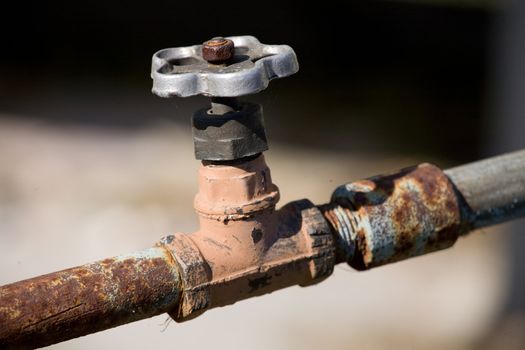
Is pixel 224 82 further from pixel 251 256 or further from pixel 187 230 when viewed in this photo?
pixel 187 230

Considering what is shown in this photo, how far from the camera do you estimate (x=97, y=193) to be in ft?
9.37

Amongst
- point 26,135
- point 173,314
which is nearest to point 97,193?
point 26,135

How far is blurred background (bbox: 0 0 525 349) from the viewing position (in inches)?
93.2

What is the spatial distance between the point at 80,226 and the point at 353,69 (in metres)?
1.34

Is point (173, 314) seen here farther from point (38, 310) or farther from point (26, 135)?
point (26, 135)

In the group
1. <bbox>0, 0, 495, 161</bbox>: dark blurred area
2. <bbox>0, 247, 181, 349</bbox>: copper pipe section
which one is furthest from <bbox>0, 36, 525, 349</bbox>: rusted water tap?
<bbox>0, 0, 495, 161</bbox>: dark blurred area

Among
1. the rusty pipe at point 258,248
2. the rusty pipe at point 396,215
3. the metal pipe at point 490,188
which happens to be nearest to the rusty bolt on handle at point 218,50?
the rusty pipe at point 258,248

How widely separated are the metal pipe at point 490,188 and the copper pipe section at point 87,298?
1.18 feet

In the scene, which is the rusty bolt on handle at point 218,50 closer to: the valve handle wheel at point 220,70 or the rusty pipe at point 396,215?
the valve handle wheel at point 220,70

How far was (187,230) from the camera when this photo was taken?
2660 millimetres

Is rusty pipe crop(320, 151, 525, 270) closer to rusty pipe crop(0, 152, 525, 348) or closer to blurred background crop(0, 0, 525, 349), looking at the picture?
rusty pipe crop(0, 152, 525, 348)

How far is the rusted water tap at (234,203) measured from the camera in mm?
737

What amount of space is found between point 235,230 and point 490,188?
323 mm

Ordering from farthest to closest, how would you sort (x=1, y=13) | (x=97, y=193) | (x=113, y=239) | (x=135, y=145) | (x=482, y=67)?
1. (x=1, y=13)
2. (x=482, y=67)
3. (x=135, y=145)
4. (x=97, y=193)
5. (x=113, y=239)
